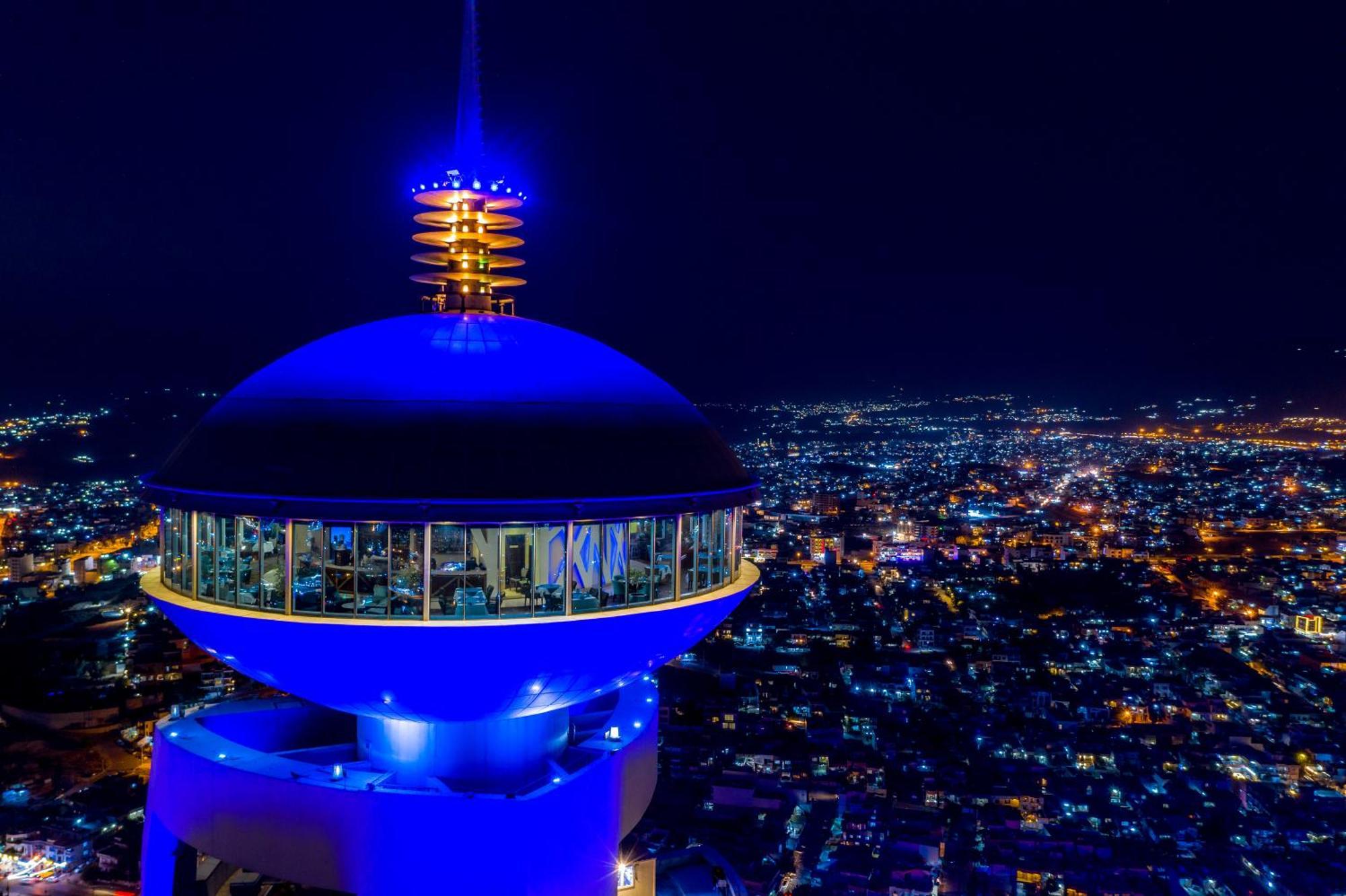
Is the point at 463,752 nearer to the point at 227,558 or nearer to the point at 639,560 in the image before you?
the point at 639,560

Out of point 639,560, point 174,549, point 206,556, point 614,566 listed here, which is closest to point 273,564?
point 206,556

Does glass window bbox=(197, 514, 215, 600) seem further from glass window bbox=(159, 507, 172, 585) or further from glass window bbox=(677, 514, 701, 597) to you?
glass window bbox=(677, 514, 701, 597)

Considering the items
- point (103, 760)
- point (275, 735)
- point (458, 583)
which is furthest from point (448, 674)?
point (103, 760)

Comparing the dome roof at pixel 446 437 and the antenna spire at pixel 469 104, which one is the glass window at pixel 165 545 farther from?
the antenna spire at pixel 469 104

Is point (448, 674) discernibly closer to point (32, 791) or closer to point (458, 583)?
point (458, 583)

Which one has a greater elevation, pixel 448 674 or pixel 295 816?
pixel 448 674

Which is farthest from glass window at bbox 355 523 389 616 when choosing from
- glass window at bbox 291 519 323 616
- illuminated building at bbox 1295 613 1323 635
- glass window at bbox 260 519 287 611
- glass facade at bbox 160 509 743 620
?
illuminated building at bbox 1295 613 1323 635
